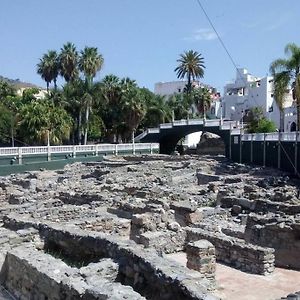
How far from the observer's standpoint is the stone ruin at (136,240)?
8312 millimetres

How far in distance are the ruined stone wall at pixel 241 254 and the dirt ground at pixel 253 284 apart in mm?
215

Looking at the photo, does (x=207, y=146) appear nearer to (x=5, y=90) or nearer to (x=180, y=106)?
(x=180, y=106)

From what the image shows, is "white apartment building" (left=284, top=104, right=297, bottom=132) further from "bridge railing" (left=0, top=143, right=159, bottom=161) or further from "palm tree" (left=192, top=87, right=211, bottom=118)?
"bridge railing" (left=0, top=143, right=159, bottom=161)

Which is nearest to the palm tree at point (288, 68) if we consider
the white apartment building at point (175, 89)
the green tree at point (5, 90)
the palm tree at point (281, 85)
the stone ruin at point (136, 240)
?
the palm tree at point (281, 85)

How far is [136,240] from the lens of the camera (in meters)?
13.9

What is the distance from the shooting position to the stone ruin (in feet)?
27.3

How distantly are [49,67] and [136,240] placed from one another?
56.5m

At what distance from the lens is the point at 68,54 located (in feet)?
211

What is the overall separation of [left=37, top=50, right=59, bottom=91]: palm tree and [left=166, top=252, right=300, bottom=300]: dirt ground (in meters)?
57.7

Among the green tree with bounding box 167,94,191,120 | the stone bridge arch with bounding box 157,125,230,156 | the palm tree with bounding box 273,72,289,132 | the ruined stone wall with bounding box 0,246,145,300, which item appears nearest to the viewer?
the ruined stone wall with bounding box 0,246,145,300

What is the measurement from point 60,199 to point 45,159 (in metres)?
24.3

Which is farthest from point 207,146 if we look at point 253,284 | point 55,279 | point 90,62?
point 55,279

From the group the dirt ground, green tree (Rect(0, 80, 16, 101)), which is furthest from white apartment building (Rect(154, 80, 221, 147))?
the dirt ground

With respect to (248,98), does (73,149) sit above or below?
below
